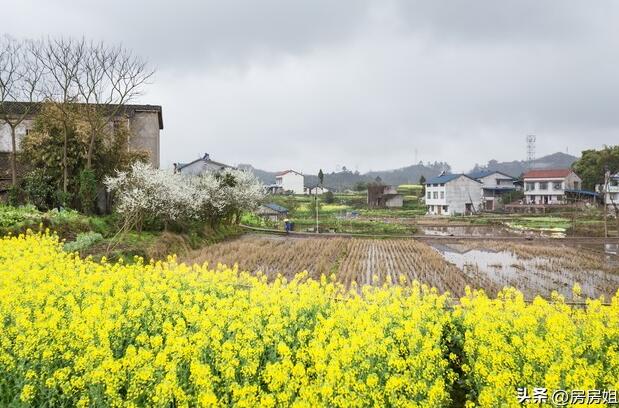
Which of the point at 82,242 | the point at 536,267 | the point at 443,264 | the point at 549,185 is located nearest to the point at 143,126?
the point at 82,242

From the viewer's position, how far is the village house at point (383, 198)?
65.9 metres

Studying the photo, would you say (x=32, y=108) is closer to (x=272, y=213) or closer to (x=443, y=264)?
(x=272, y=213)

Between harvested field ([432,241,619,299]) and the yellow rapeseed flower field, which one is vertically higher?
the yellow rapeseed flower field

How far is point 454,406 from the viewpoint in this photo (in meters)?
6.01

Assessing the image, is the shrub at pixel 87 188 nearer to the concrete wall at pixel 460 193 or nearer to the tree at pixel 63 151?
the tree at pixel 63 151

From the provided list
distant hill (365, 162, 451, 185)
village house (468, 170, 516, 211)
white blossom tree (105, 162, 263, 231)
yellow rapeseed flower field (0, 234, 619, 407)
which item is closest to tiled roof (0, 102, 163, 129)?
white blossom tree (105, 162, 263, 231)

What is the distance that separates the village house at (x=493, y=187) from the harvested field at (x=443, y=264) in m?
36.8

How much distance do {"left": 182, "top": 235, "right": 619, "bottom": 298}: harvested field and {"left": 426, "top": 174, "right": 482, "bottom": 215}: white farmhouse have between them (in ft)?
97.7

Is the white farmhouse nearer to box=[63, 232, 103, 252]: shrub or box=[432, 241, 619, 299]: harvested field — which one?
box=[432, 241, 619, 299]: harvested field

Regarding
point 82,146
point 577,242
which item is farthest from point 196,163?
point 577,242

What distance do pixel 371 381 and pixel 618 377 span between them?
10.2 feet

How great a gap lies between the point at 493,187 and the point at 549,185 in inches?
284

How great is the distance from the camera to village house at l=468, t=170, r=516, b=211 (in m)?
61.6

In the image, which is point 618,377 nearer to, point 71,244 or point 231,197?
point 71,244
